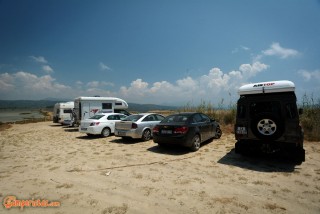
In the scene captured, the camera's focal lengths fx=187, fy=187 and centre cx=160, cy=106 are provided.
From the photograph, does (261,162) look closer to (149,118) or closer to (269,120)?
(269,120)

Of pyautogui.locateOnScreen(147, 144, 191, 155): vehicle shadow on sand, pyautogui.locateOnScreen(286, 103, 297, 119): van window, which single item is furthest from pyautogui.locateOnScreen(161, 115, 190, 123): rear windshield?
pyautogui.locateOnScreen(286, 103, 297, 119): van window

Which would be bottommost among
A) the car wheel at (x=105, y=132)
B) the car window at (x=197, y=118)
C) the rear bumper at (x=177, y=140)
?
the car wheel at (x=105, y=132)

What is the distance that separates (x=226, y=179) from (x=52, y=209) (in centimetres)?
405

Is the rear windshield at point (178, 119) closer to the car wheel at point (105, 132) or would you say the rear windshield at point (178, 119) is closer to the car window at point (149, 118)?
the car window at point (149, 118)

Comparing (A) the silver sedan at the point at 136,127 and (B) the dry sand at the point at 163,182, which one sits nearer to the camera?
(B) the dry sand at the point at 163,182

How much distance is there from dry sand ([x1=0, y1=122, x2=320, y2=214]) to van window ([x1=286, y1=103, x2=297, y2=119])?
1643 mm

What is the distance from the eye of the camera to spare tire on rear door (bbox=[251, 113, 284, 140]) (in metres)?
5.81

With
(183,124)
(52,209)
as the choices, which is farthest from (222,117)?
(52,209)

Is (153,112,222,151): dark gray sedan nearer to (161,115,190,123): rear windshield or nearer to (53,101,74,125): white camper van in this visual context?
(161,115,190,123): rear windshield

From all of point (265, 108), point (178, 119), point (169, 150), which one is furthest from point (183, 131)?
point (265, 108)

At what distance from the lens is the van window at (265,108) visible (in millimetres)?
6098

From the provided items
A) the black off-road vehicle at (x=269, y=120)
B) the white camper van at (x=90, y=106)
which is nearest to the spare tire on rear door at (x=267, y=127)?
the black off-road vehicle at (x=269, y=120)

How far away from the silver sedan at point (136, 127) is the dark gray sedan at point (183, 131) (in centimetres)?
195

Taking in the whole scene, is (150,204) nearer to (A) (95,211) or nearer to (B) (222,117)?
(A) (95,211)
